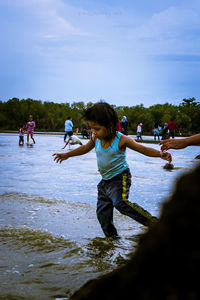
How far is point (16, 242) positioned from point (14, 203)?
66.6 inches

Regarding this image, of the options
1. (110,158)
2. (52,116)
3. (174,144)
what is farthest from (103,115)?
(52,116)

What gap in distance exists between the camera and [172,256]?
0.72 metres

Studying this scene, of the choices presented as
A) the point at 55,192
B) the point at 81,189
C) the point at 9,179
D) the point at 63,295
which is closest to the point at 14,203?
the point at 55,192

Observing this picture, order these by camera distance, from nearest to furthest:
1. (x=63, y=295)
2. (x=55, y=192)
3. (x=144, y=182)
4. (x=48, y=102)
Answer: (x=63, y=295) < (x=55, y=192) < (x=144, y=182) < (x=48, y=102)

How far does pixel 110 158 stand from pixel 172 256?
261cm

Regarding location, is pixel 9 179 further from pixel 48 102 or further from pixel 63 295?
pixel 48 102

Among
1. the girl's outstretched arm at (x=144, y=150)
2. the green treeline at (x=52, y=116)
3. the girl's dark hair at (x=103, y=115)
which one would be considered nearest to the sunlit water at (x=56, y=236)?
the girl's outstretched arm at (x=144, y=150)

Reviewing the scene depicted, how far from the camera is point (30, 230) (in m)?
3.70

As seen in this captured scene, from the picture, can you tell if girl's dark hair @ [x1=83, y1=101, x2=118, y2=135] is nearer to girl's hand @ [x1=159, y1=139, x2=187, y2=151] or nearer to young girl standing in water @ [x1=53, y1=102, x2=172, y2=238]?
young girl standing in water @ [x1=53, y1=102, x2=172, y2=238]

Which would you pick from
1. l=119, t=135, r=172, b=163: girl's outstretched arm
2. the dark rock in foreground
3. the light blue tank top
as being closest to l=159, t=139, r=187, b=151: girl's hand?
l=119, t=135, r=172, b=163: girl's outstretched arm

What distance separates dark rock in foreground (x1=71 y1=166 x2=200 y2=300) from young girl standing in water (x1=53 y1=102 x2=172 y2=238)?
2.33 m

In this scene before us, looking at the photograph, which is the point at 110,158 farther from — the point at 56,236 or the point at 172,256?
the point at 172,256

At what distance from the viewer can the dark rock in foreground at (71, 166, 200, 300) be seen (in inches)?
27.6

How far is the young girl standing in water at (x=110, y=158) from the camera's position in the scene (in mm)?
3180
